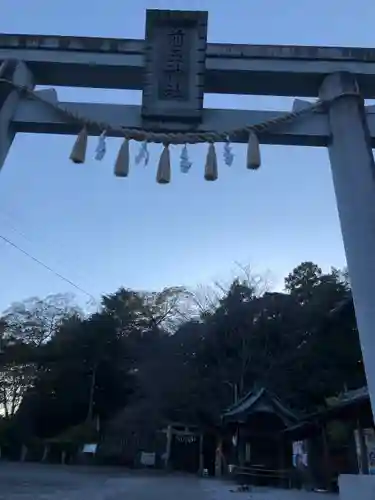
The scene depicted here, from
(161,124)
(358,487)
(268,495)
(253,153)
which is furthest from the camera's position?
(268,495)

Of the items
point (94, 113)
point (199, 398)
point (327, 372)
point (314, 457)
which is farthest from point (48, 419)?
point (94, 113)

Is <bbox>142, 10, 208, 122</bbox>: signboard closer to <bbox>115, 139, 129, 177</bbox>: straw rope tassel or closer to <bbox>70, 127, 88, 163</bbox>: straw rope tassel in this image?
<bbox>115, 139, 129, 177</bbox>: straw rope tassel

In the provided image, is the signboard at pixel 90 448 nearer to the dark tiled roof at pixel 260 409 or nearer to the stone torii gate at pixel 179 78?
the dark tiled roof at pixel 260 409

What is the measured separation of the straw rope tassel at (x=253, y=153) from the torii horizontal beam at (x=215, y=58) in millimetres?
609

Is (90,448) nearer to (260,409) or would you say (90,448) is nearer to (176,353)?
(176,353)

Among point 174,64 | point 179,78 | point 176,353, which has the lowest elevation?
point 179,78

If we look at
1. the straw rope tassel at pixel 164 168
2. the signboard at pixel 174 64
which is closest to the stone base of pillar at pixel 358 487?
the straw rope tassel at pixel 164 168

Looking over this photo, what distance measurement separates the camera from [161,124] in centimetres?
479

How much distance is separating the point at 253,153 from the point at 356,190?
2.90ft

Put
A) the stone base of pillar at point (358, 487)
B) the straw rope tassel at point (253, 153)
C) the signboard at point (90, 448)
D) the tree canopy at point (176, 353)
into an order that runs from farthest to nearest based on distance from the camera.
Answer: the signboard at point (90, 448) → the tree canopy at point (176, 353) → the straw rope tassel at point (253, 153) → the stone base of pillar at point (358, 487)

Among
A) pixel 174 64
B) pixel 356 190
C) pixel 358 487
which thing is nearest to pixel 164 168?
pixel 174 64

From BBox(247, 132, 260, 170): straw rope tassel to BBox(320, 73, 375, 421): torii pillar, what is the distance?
62cm

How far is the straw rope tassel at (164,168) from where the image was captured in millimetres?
4656

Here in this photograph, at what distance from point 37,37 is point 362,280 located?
11.1 feet
